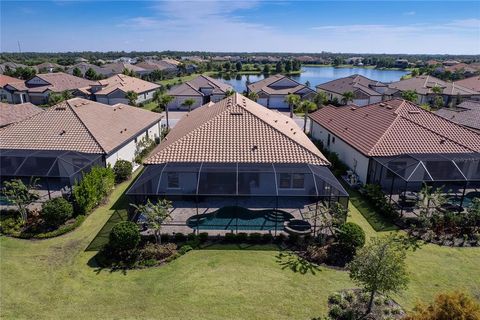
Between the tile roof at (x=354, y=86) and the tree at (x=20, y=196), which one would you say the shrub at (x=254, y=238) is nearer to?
the tree at (x=20, y=196)

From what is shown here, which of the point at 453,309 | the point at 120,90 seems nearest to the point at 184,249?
the point at 453,309

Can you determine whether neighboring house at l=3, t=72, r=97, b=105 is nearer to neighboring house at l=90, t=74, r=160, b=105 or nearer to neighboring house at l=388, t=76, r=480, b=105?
neighboring house at l=90, t=74, r=160, b=105

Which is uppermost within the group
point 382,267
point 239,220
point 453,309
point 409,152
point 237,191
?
point 409,152

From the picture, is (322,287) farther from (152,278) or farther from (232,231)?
(152,278)

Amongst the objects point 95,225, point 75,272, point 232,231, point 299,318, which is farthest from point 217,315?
point 95,225

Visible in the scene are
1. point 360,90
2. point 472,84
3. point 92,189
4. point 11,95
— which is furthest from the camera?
point 472,84

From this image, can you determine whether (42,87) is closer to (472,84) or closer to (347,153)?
(347,153)
